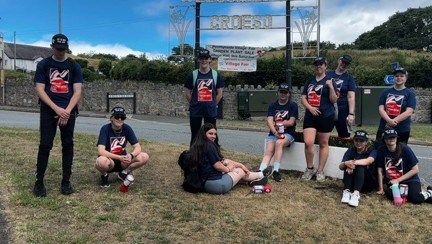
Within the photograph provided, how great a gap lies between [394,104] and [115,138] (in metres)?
3.85

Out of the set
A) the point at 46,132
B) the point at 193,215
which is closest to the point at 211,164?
the point at 193,215

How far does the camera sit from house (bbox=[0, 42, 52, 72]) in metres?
87.1

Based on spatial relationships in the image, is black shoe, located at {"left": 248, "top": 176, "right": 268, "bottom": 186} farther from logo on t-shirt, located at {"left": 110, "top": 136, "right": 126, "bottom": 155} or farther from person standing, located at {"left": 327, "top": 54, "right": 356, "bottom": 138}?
logo on t-shirt, located at {"left": 110, "top": 136, "right": 126, "bottom": 155}

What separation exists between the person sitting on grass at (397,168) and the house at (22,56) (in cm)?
8857

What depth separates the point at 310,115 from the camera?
21.8 ft

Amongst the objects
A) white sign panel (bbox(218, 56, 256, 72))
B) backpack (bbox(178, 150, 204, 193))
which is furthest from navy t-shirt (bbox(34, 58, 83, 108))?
white sign panel (bbox(218, 56, 256, 72))

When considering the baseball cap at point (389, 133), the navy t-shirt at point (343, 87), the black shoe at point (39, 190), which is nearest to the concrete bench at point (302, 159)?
the navy t-shirt at point (343, 87)

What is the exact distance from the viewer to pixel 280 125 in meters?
6.87

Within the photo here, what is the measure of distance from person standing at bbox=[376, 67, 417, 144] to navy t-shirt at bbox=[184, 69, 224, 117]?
7.84ft

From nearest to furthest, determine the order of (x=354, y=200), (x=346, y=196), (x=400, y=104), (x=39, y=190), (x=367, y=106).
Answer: (x=39, y=190) < (x=354, y=200) < (x=346, y=196) < (x=400, y=104) < (x=367, y=106)

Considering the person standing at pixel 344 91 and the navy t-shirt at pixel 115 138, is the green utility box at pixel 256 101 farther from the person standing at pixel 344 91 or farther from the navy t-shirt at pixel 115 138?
the navy t-shirt at pixel 115 138

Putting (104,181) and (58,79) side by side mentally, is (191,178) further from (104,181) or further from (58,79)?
(58,79)

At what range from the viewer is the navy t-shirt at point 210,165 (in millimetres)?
5715

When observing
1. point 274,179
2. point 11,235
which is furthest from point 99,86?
point 11,235
